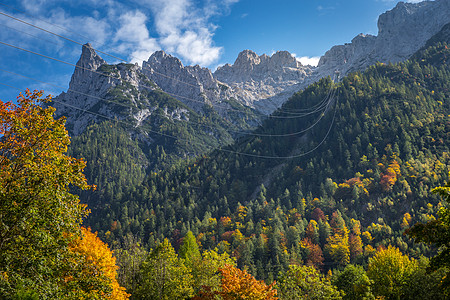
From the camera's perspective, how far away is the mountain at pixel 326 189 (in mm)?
96562

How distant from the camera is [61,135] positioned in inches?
631

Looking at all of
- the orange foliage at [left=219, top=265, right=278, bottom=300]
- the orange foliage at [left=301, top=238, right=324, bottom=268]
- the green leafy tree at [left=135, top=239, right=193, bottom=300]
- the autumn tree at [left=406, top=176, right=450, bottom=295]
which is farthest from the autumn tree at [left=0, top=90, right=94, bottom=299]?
the orange foliage at [left=301, top=238, right=324, bottom=268]

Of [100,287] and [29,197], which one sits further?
[100,287]

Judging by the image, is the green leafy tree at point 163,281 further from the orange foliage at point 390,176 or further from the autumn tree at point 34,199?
the orange foliage at point 390,176

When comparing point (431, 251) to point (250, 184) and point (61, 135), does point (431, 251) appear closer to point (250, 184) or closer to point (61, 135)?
point (61, 135)

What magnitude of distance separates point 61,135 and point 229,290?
670 inches

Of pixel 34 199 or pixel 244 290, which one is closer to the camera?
pixel 34 199

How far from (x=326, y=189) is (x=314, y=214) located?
2153 cm

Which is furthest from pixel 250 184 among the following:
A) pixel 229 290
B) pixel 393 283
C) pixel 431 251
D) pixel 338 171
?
pixel 229 290

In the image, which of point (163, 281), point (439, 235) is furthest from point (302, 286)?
point (439, 235)

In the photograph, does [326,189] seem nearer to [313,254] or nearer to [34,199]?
[313,254]

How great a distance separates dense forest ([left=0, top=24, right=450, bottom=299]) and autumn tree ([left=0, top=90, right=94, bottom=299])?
0.29 m

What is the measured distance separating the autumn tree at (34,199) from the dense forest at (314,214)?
0.29m

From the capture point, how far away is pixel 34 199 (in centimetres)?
1448
